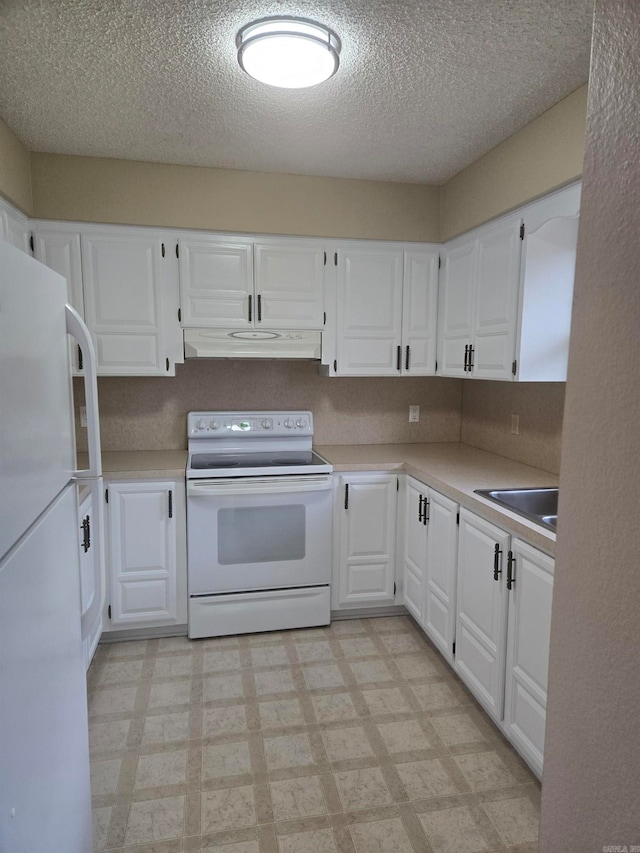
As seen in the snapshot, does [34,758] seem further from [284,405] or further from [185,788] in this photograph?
[284,405]

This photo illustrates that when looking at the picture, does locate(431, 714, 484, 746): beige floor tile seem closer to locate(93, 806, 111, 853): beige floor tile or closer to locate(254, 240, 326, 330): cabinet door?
locate(93, 806, 111, 853): beige floor tile

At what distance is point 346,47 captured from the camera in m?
1.70

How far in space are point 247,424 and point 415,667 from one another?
5.34ft

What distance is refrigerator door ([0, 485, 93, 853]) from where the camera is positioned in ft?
2.58

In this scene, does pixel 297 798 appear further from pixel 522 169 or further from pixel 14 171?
pixel 14 171

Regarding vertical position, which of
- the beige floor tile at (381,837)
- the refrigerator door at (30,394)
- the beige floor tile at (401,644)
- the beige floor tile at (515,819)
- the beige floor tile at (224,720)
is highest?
the refrigerator door at (30,394)

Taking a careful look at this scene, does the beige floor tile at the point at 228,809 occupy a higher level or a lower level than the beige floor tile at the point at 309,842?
higher

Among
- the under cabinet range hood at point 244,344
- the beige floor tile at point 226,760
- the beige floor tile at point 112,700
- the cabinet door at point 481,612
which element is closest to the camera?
the beige floor tile at point 226,760

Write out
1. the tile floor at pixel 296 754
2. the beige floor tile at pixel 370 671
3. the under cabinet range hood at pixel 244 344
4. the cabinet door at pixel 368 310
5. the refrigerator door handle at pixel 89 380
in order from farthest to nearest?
the cabinet door at pixel 368 310
the under cabinet range hood at pixel 244 344
the beige floor tile at pixel 370 671
the tile floor at pixel 296 754
the refrigerator door handle at pixel 89 380

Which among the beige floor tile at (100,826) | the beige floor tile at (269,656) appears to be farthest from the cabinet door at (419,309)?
the beige floor tile at (100,826)

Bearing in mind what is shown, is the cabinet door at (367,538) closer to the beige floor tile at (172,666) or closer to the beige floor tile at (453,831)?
the beige floor tile at (172,666)

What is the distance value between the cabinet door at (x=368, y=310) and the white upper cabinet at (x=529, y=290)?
1.92 ft

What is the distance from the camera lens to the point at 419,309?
10.3ft

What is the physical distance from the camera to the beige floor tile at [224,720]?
2.12 meters
